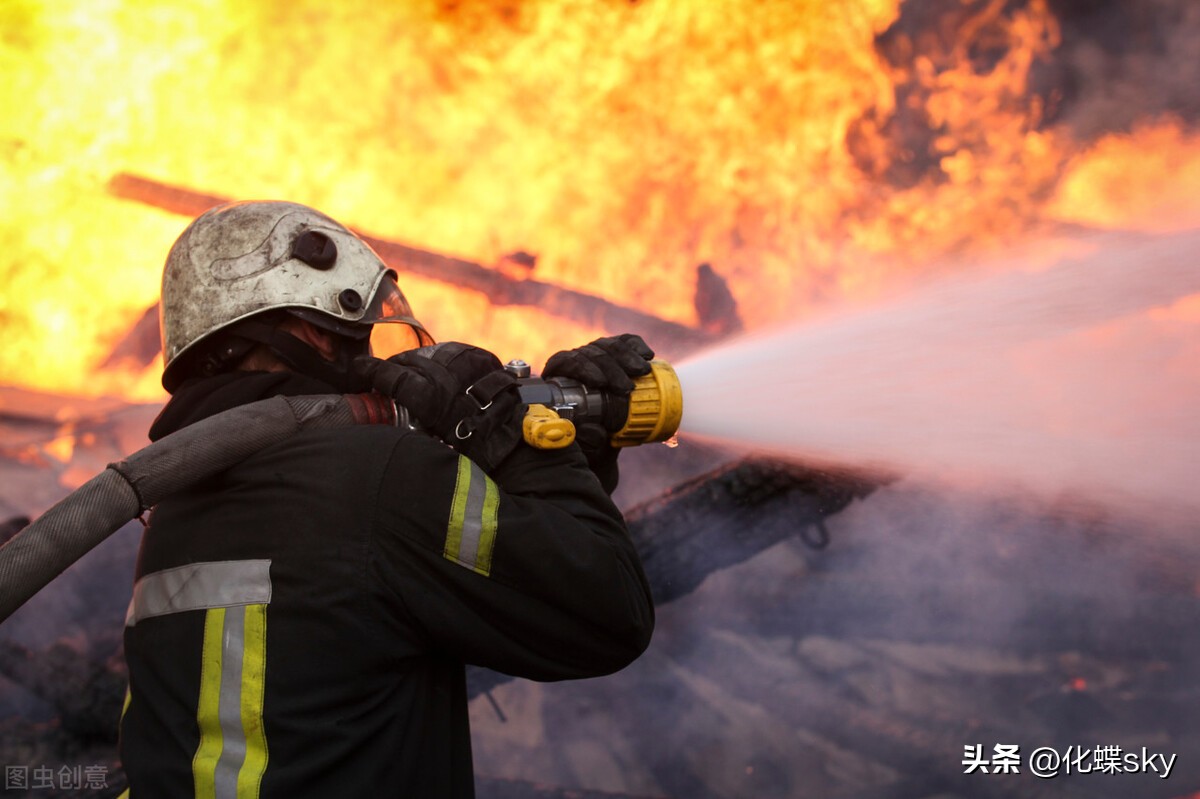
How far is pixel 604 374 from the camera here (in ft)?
7.66

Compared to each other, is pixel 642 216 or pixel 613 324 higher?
pixel 642 216

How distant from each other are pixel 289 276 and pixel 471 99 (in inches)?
129

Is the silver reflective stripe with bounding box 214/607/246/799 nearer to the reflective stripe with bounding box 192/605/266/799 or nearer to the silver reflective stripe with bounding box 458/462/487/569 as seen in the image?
the reflective stripe with bounding box 192/605/266/799

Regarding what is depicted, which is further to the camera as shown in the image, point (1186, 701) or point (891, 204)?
point (891, 204)

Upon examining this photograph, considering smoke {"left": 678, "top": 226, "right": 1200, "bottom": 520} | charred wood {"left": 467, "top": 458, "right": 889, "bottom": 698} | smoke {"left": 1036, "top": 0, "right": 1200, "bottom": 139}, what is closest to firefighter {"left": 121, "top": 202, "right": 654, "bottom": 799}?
smoke {"left": 678, "top": 226, "right": 1200, "bottom": 520}

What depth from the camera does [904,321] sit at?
12.1ft

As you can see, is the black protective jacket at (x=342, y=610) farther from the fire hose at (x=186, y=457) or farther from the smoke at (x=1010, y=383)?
the smoke at (x=1010, y=383)

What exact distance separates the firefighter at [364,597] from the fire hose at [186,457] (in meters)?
0.06

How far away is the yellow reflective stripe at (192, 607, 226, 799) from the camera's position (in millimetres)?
1754

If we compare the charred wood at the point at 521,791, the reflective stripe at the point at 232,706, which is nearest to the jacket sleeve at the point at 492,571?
the reflective stripe at the point at 232,706

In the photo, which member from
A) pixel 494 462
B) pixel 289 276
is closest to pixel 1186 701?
pixel 494 462

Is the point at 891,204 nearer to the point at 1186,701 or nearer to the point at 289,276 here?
the point at 1186,701

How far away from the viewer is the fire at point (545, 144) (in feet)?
17.0

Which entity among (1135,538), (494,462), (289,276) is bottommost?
(494,462)
